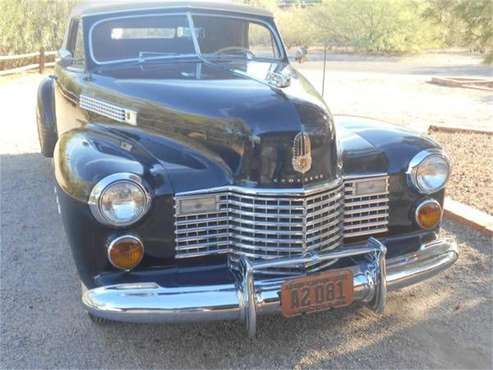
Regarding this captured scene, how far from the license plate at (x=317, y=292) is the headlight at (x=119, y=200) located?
2.61 ft

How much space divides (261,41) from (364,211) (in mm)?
2087

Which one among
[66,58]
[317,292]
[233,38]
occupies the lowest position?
[317,292]

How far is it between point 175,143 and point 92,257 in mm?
772

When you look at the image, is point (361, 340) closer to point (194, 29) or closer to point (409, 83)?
point (194, 29)

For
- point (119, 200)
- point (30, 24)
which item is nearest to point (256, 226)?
point (119, 200)

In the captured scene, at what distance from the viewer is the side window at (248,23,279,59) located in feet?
14.9

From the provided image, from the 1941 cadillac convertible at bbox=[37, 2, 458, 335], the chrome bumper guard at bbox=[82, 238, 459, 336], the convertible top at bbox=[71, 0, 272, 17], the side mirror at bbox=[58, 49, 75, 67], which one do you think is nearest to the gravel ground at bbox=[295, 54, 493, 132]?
the convertible top at bbox=[71, 0, 272, 17]

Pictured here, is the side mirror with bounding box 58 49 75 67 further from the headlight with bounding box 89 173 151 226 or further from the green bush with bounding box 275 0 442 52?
the green bush with bounding box 275 0 442 52

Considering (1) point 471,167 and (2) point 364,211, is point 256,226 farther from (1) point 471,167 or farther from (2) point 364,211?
(1) point 471,167

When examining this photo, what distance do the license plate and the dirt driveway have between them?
392mm

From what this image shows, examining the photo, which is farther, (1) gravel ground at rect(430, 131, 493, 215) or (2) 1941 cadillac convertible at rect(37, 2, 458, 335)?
(1) gravel ground at rect(430, 131, 493, 215)

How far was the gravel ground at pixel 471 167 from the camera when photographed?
5082 mm

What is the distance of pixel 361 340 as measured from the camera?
3.12 metres

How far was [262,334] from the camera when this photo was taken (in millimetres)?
3154
